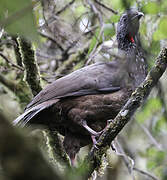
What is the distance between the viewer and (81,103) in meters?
3.46

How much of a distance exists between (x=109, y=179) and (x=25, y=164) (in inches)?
243

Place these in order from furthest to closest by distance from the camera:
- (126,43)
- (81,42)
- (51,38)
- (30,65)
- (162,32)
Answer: (81,42), (51,38), (126,43), (30,65), (162,32)

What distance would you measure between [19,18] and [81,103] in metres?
2.81

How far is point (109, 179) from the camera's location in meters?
6.43

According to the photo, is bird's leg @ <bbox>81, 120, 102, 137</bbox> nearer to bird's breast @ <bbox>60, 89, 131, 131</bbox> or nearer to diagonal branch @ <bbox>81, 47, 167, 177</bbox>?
bird's breast @ <bbox>60, 89, 131, 131</bbox>

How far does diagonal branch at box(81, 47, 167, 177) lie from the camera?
210 cm

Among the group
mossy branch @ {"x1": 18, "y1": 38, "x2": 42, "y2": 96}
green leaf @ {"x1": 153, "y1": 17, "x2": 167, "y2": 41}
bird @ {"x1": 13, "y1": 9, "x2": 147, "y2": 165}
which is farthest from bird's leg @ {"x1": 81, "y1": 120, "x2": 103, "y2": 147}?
green leaf @ {"x1": 153, "y1": 17, "x2": 167, "y2": 41}

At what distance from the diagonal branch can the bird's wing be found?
831 millimetres

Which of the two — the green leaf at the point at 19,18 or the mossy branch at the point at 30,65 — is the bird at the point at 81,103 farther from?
the green leaf at the point at 19,18

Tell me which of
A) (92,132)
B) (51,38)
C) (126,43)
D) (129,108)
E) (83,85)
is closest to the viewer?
(129,108)

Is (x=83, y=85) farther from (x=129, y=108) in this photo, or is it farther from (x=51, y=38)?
(x=51, y=38)

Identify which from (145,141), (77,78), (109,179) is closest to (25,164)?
(77,78)

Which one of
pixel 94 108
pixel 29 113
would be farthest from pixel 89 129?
pixel 29 113

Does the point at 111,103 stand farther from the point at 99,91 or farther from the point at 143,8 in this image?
the point at 143,8
